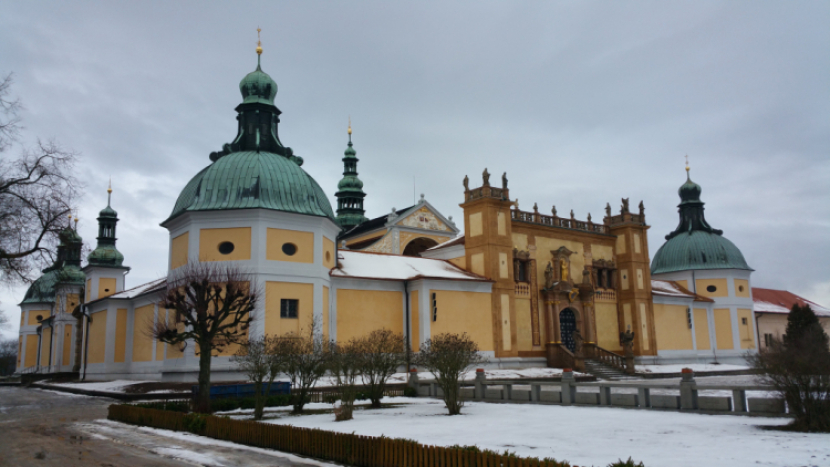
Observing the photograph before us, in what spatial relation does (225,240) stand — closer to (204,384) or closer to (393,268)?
(393,268)

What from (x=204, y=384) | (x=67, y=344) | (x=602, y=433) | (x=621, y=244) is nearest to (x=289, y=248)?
(x=204, y=384)

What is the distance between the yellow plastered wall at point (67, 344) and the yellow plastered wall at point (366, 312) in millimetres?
42042

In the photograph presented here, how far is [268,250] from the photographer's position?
32531mm

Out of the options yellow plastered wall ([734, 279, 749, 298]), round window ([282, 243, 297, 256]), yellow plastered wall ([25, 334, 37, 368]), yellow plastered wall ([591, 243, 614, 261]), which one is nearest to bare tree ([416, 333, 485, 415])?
round window ([282, 243, 297, 256])

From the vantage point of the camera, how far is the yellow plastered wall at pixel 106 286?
186 feet

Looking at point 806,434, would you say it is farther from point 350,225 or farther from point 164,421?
point 350,225

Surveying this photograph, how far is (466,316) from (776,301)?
50.6 m

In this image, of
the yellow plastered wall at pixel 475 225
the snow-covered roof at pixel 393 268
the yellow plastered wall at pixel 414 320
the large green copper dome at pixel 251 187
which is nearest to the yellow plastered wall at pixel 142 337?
the large green copper dome at pixel 251 187

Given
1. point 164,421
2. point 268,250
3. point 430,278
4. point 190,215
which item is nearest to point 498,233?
point 430,278

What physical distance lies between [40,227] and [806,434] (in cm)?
2146

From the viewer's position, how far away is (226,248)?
32.5 m

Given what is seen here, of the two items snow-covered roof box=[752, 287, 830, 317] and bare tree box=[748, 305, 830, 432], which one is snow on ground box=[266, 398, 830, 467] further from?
snow-covered roof box=[752, 287, 830, 317]

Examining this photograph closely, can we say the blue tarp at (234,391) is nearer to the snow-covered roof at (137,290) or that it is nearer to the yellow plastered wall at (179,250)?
the yellow plastered wall at (179,250)

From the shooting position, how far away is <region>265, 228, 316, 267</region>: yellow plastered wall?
3266 cm
